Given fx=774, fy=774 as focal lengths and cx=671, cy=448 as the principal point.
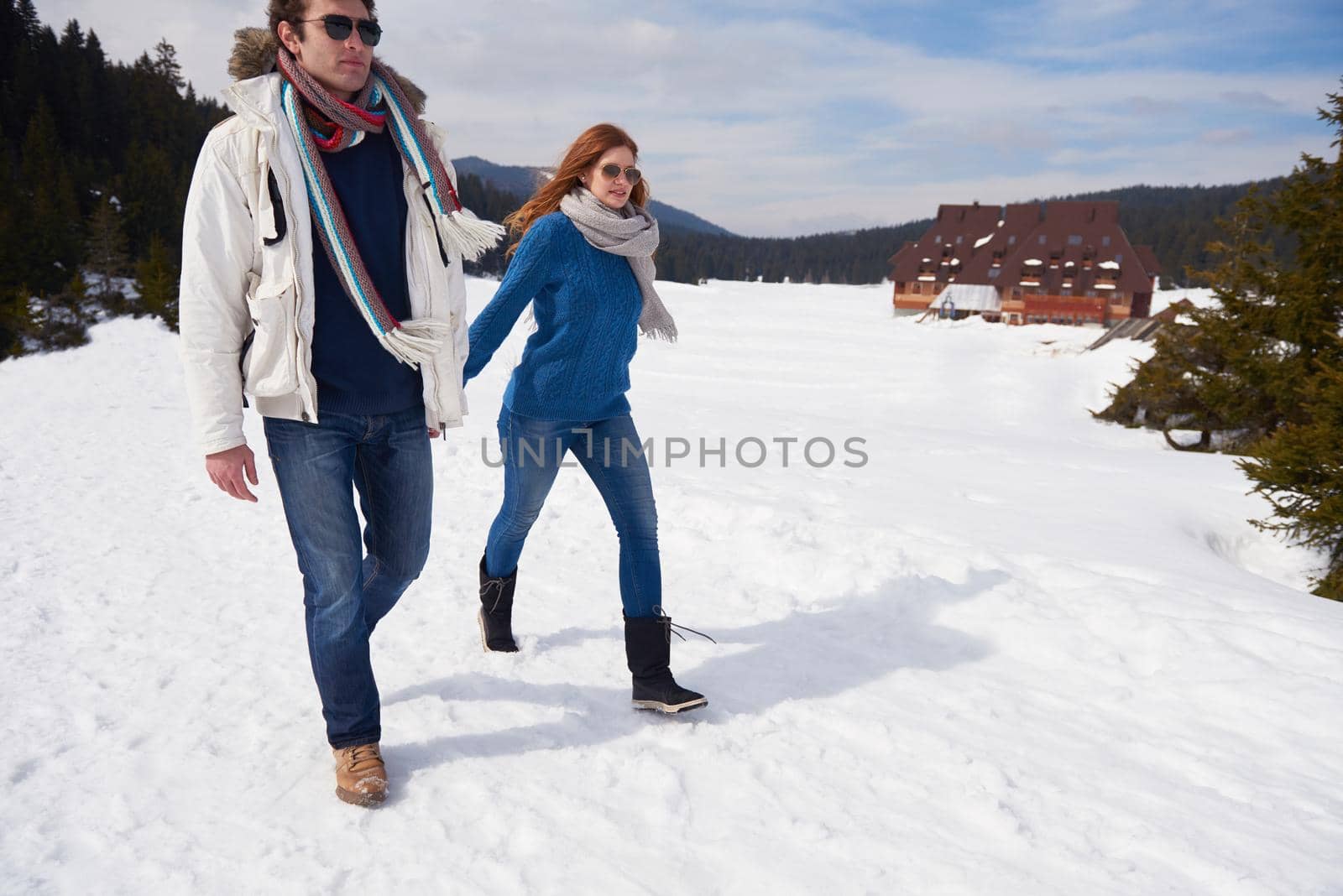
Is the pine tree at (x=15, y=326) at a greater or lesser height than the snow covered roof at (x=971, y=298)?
lesser

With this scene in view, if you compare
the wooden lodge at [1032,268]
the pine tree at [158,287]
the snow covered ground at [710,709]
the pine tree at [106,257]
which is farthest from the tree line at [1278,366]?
the pine tree at [106,257]

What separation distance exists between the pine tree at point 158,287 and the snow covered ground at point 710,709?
92.8 feet

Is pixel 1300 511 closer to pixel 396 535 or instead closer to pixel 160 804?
pixel 396 535

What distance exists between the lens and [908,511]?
241 inches

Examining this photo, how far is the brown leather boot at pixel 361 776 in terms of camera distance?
2449 mm

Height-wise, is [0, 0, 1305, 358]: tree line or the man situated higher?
[0, 0, 1305, 358]: tree line

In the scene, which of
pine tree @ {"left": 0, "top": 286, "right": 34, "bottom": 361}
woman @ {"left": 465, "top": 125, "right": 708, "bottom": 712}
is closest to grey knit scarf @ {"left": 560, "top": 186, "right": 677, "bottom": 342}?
woman @ {"left": 465, "top": 125, "right": 708, "bottom": 712}

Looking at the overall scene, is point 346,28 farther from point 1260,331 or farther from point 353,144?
point 1260,331

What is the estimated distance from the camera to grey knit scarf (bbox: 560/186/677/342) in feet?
10.3

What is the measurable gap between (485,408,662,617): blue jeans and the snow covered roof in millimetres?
47710

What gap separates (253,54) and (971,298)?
49399 millimetres

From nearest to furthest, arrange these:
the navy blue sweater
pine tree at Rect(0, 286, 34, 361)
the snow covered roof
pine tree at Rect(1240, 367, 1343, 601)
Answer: the navy blue sweater, pine tree at Rect(1240, 367, 1343, 601), pine tree at Rect(0, 286, 34, 361), the snow covered roof

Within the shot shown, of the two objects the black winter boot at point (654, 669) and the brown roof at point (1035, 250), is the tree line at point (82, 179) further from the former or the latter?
the brown roof at point (1035, 250)

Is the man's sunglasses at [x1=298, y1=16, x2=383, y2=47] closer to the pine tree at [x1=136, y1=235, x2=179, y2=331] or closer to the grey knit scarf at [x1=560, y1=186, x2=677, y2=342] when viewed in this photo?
the grey knit scarf at [x1=560, y1=186, x2=677, y2=342]
